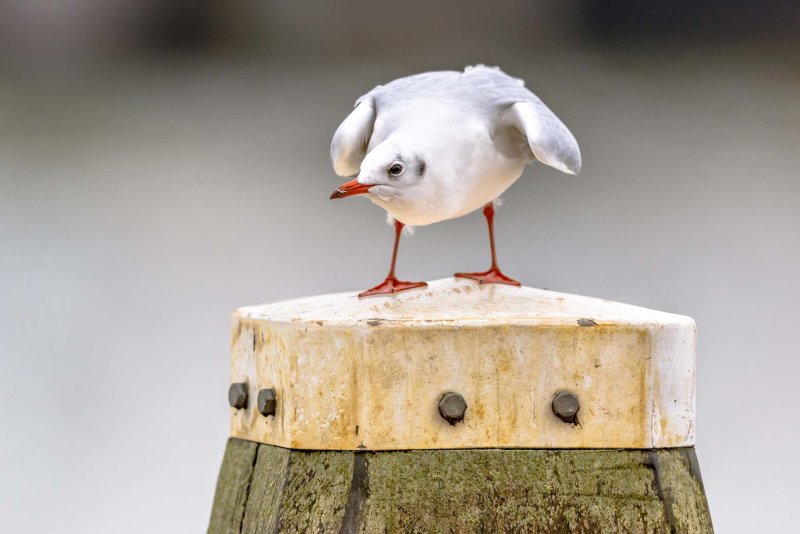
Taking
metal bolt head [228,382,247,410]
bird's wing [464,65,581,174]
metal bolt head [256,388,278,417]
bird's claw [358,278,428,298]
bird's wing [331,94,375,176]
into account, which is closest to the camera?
metal bolt head [256,388,278,417]

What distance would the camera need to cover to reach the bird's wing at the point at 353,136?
11.3ft

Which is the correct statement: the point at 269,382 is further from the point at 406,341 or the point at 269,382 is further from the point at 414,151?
the point at 414,151

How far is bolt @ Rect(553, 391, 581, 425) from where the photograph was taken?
2621 millimetres

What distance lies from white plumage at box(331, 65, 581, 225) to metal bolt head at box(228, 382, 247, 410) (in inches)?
25.8

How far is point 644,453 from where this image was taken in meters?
2.69

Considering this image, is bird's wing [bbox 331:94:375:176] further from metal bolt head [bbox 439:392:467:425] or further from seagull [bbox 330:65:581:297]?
metal bolt head [bbox 439:392:467:425]

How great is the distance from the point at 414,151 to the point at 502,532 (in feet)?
3.77

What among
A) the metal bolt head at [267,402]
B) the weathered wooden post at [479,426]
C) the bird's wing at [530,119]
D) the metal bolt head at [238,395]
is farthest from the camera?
the bird's wing at [530,119]

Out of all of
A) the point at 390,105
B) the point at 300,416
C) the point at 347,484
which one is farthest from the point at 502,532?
the point at 390,105

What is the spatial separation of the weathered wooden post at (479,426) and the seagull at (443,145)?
48 centimetres

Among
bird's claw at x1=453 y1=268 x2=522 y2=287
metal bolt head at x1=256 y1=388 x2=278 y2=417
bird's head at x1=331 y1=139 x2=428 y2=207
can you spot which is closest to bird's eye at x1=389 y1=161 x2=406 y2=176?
bird's head at x1=331 y1=139 x2=428 y2=207

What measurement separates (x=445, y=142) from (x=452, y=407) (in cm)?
94

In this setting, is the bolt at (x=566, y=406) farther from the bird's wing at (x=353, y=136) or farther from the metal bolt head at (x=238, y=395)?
the bird's wing at (x=353, y=136)

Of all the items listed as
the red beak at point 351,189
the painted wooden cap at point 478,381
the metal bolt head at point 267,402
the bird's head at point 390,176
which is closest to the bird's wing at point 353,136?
the bird's head at point 390,176
